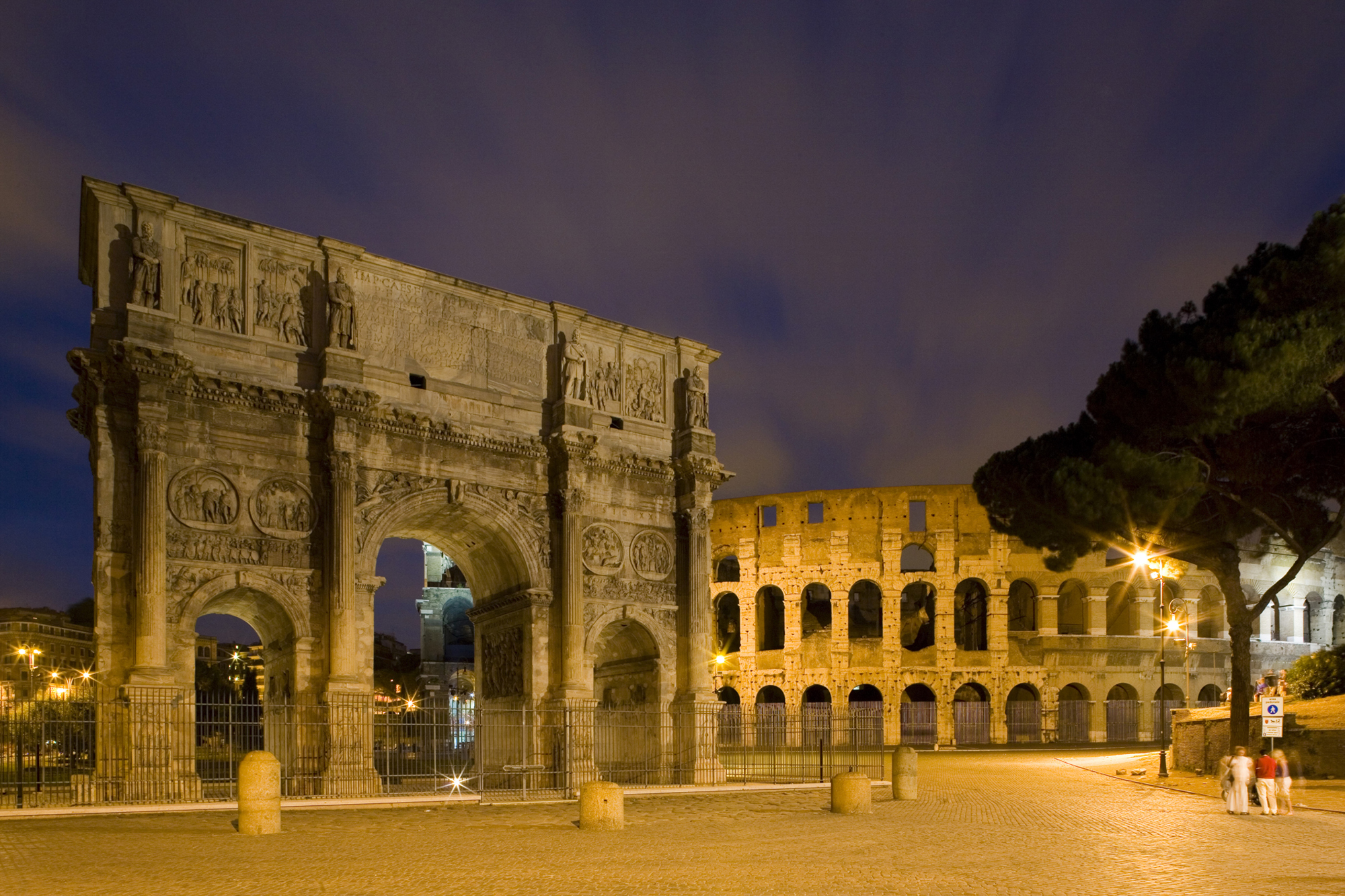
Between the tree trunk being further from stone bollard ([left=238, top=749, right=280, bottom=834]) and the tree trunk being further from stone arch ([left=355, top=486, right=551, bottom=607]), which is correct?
stone bollard ([left=238, top=749, right=280, bottom=834])

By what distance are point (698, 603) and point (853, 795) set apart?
→ 8.70 meters

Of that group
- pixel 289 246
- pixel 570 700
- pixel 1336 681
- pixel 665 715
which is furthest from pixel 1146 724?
pixel 289 246

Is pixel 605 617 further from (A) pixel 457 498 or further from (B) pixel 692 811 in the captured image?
(B) pixel 692 811

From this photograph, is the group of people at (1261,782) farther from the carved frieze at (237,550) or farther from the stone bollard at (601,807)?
the carved frieze at (237,550)

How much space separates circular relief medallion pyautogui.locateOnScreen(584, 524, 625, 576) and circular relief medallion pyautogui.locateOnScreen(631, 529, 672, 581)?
1.35ft

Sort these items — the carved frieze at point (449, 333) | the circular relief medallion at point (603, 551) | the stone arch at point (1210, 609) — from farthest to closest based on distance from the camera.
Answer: the stone arch at point (1210, 609) < the circular relief medallion at point (603, 551) < the carved frieze at point (449, 333)

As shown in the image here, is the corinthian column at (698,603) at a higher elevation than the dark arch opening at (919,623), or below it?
higher

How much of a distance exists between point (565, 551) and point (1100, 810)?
10716 mm

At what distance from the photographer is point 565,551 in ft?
71.3

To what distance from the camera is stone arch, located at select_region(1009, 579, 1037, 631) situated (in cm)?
4462

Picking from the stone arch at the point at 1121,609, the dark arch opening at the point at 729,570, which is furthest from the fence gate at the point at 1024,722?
the dark arch opening at the point at 729,570

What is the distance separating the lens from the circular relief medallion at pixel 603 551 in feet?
74.0

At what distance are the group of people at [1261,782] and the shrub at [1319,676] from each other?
42.7 feet

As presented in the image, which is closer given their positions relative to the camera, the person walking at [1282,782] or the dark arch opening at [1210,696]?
the person walking at [1282,782]
